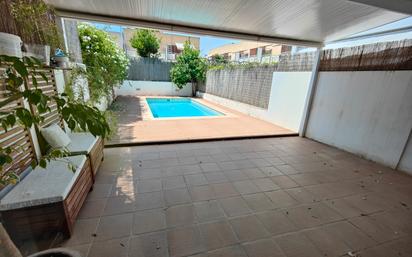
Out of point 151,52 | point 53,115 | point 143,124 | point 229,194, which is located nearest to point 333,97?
point 229,194

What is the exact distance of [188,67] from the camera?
12.4 meters

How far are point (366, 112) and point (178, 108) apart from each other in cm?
843

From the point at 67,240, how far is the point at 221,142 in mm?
3292

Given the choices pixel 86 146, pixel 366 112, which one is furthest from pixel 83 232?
pixel 366 112

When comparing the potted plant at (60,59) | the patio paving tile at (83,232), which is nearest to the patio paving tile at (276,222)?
the patio paving tile at (83,232)

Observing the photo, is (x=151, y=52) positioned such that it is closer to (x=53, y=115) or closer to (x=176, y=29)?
(x=176, y=29)

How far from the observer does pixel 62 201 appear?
1.64 meters

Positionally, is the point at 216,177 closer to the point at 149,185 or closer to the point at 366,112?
the point at 149,185

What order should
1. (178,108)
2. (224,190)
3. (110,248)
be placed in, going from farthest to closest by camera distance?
(178,108) → (224,190) → (110,248)

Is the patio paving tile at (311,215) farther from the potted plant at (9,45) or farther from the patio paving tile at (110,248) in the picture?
the potted plant at (9,45)

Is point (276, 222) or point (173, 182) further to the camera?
point (173, 182)

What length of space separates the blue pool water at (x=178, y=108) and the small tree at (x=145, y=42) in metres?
3.84

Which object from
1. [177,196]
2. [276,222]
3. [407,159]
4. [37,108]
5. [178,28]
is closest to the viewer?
[37,108]

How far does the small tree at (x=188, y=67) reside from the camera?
1211cm
